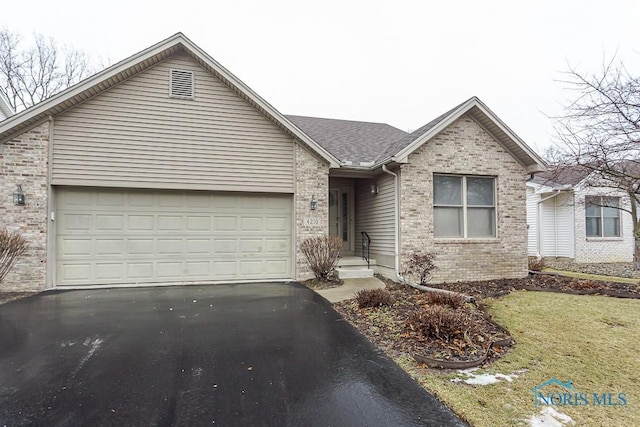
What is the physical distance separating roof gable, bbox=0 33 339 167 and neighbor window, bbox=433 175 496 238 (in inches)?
122

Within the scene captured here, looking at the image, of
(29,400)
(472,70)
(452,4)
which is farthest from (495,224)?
(472,70)

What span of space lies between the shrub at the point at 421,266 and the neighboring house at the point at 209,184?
206mm

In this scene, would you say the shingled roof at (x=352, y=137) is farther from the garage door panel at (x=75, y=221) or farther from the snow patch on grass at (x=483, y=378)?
the snow patch on grass at (x=483, y=378)

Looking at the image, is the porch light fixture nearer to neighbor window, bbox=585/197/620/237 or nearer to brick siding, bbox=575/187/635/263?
brick siding, bbox=575/187/635/263

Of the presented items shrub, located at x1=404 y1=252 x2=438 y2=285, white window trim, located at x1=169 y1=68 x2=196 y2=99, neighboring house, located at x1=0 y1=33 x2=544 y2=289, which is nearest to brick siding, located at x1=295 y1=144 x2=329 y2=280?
neighboring house, located at x1=0 y1=33 x2=544 y2=289

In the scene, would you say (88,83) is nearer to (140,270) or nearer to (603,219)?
(140,270)

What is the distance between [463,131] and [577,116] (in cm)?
319

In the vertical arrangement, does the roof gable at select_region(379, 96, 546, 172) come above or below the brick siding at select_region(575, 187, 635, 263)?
above

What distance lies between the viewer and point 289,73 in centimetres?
2445

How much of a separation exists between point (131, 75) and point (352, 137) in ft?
23.9

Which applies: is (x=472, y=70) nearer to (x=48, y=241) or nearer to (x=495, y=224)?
(x=495, y=224)

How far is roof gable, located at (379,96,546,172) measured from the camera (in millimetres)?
8500

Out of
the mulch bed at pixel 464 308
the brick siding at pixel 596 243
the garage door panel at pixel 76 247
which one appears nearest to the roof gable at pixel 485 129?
the mulch bed at pixel 464 308

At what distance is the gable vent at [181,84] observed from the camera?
325 inches
